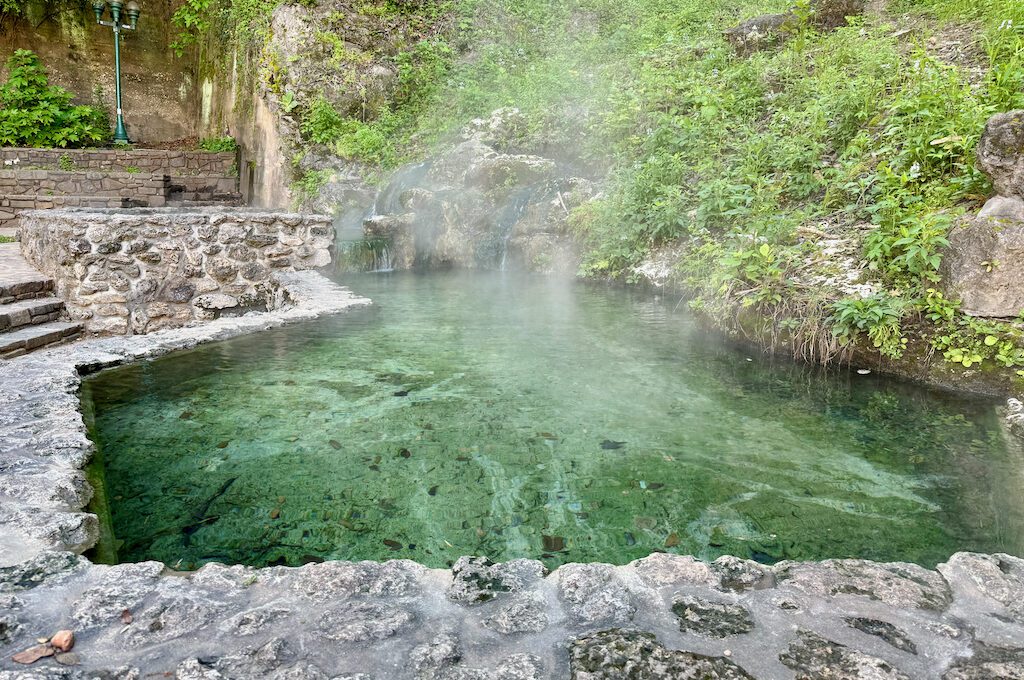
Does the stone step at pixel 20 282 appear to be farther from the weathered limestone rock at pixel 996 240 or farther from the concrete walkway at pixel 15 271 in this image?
the weathered limestone rock at pixel 996 240

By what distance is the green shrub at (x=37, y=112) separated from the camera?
43.8 feet

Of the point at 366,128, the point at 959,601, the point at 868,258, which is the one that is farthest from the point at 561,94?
the point at 959,601

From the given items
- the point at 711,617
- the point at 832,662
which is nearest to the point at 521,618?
the point at 711,617

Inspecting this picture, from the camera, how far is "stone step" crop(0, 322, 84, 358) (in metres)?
4.36

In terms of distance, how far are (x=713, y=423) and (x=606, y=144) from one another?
7908 mm

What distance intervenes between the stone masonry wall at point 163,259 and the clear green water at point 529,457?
1574 mm

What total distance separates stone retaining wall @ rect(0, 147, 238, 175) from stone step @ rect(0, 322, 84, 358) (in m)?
9.89

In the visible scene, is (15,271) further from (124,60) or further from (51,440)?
(124,60)

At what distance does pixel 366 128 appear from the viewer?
13.0 meters

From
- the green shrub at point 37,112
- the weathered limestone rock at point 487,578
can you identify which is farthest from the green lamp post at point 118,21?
the weathered limestone rock at point 487,578

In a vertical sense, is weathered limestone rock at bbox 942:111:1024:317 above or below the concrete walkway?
above

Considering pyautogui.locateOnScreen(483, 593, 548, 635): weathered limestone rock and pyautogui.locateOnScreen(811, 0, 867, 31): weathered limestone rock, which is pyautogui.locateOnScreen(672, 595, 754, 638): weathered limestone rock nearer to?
pyautogui.locateOnScreen(483, 593, 548, 635): weathered limestone rock

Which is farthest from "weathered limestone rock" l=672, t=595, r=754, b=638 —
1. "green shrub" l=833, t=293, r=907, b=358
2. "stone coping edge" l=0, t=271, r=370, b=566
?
"green shrub" l=833, t=293, r=907, b=358

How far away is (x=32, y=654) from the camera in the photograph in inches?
58.6
